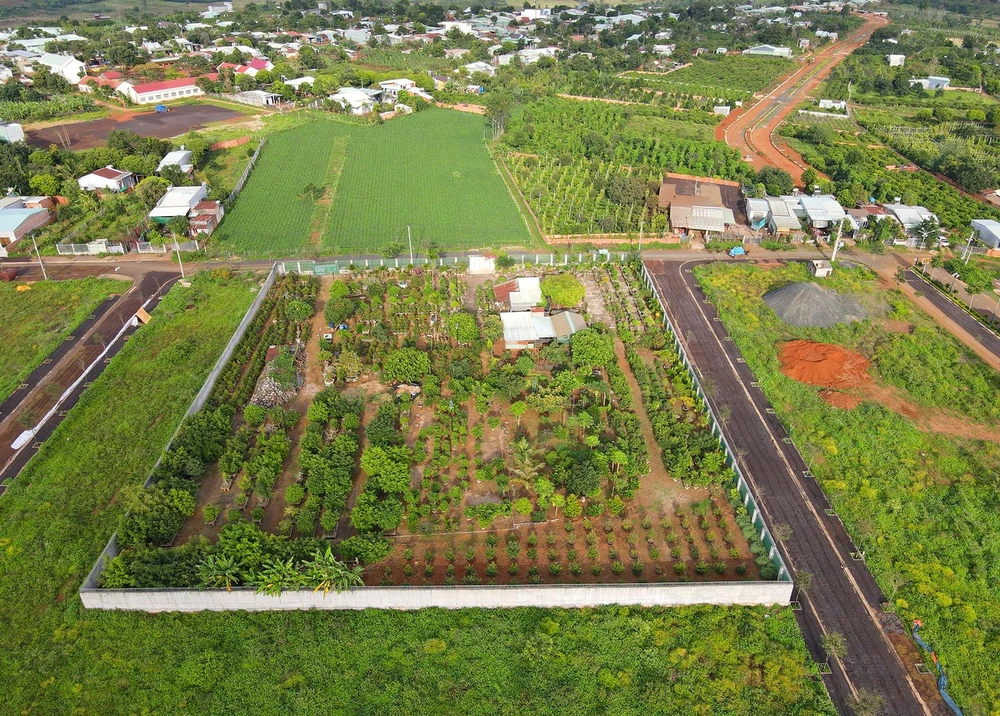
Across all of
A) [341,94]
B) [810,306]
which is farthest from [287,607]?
[341,94]

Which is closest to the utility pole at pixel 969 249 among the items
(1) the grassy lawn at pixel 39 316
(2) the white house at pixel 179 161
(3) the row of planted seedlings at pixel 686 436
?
(3) the row of planted seedlings at pixel 686 436

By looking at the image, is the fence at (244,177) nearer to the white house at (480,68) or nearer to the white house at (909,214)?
the white house at (480,68)

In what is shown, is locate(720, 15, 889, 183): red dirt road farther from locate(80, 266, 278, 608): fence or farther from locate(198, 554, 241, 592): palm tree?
locate(198, 554, 241, 592): palm tree

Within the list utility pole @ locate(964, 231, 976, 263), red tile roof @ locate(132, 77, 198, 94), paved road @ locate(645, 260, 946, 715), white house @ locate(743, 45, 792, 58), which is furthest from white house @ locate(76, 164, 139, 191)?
white house @ locate(743, 45, 792, 58)

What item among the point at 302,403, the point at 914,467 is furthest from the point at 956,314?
the point at 302,403

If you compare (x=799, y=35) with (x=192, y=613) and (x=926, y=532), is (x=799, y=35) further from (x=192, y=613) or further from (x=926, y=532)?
(x=192, y=613)

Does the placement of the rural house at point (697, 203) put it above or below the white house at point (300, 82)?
below
